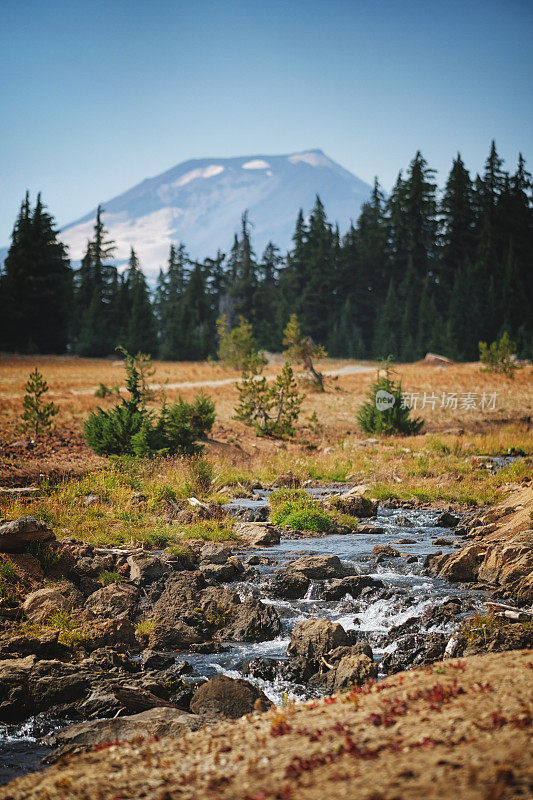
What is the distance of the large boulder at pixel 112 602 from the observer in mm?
8625

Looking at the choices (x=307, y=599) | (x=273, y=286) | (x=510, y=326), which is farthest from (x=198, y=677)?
(x=273, y=286)

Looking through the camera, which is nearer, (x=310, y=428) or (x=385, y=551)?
(x=385, y=551)

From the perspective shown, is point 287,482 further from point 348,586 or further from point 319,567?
point 348,586

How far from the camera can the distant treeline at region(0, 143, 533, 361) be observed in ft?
204

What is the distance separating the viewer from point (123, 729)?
569 cm

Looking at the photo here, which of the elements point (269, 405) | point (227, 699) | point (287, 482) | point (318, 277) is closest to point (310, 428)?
point (269, 405)

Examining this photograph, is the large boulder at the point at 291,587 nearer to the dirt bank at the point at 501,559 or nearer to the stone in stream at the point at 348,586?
the stone in stream at the point at 348,586

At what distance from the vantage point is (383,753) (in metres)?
3.91

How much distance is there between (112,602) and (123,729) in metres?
3.26

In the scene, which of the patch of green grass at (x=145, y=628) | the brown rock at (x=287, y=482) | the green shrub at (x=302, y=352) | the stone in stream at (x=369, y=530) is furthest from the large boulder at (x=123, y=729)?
the green shrub at (x=302, y=352)

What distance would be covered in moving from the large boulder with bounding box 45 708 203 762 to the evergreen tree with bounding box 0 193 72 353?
57.3m

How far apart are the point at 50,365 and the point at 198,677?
154 ft

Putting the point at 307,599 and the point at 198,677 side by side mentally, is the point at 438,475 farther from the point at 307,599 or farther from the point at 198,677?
the point at 198,677

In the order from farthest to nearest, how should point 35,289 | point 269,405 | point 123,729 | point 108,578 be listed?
point 35,289, point 269,405, point 108,578, point 123,729
